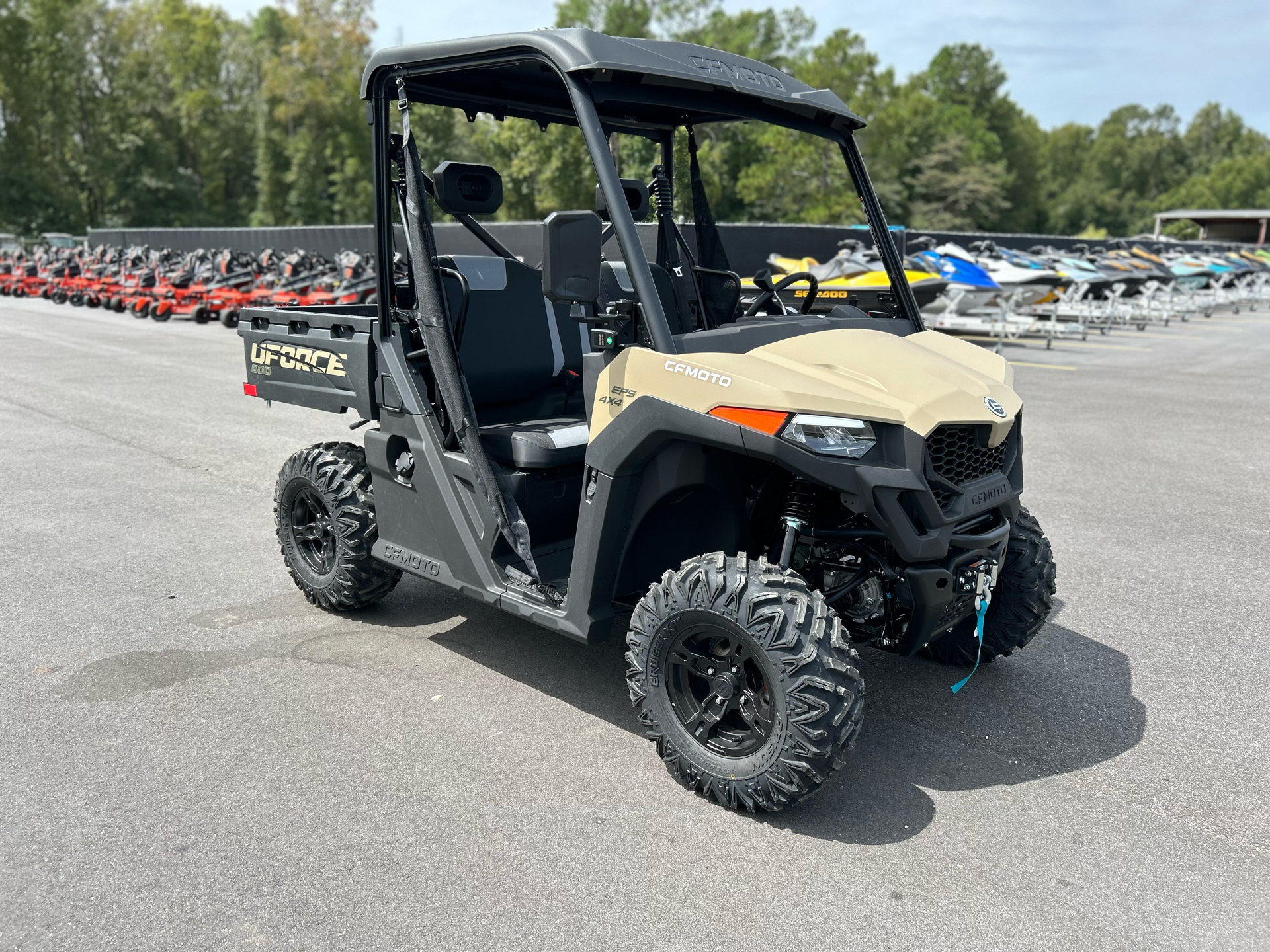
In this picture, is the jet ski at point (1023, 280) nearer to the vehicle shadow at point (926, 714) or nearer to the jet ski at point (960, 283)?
the jet ski at point (960, 283)

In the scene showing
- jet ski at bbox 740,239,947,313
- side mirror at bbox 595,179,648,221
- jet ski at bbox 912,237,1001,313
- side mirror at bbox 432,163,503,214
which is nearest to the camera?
side mirror at bbox 595,179,648,221

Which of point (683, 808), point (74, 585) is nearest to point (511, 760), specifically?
point (683, 808)

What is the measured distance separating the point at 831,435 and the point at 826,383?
19 cm

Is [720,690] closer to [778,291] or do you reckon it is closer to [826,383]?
[826,383]

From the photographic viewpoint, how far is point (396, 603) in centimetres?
510

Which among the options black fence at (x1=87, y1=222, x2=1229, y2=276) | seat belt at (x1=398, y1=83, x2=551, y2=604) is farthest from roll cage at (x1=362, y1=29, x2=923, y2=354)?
black fence at (x1=87, y1=222, x2=1229, y2=276)

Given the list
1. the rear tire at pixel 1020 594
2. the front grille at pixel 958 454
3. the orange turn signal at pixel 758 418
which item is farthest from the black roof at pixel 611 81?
the rear tire at pixel 1020 594

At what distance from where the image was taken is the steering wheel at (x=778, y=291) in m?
4.25

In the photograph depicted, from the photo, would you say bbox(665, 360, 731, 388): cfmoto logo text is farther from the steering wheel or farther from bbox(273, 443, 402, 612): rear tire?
bbox(273, 443, 402, 612): rear tire

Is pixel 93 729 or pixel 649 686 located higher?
pixel 649 686

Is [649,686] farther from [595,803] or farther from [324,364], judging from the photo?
[324,364]

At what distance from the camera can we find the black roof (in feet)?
11.1

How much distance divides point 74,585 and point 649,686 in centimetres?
342

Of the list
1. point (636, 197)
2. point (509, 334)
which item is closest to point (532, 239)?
point (509, 334)
